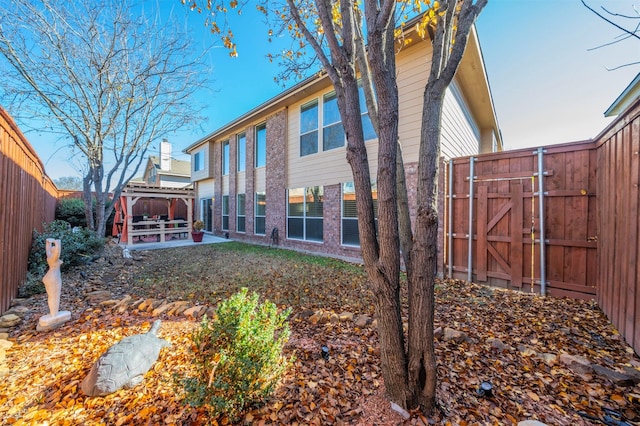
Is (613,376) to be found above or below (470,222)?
below

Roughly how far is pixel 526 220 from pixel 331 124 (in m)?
5.51

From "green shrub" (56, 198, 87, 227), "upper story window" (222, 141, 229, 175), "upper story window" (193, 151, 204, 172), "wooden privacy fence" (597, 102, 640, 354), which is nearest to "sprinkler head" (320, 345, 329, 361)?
"wooden privacy fence" (597, 102, 640, 354)

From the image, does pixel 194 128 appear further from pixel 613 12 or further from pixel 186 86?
pixel 613 12

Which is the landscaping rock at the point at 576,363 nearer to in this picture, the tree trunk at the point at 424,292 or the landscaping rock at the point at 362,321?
the tree trunk at the point at 424,292

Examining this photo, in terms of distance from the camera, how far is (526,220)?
4699 millimetres

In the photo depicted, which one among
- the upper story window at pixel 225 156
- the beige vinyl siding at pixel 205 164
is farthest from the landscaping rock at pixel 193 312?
the beige vinyl siding at pixel 205 164

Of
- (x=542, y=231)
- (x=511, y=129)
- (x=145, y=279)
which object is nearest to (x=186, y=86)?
(x=145, y=279)

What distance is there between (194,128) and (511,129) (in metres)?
15.5

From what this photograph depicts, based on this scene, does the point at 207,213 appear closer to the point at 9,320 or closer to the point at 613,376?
the point at 9,320

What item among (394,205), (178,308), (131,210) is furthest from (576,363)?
(131,210)

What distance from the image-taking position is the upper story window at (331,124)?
301 inches

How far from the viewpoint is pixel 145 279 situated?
5.49 meters

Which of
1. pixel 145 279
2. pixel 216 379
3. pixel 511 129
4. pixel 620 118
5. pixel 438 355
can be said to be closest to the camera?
pixel 216 379

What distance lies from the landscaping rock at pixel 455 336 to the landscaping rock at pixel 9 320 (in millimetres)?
5189
